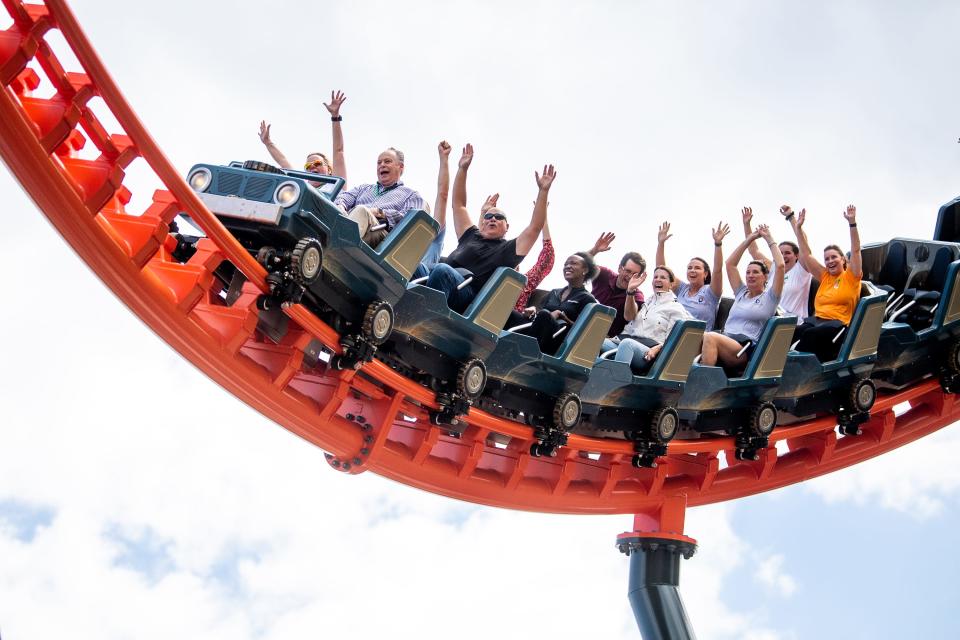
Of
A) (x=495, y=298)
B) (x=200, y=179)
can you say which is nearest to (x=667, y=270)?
(x=495, y=298)

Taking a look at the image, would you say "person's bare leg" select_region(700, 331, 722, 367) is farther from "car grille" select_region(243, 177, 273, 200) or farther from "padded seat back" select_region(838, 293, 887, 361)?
"car grille" select_region(243, 177, 273, 200)

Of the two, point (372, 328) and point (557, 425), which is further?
point (557, 425)

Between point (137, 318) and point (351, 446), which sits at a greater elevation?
point (351, 446)

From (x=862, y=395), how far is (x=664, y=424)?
1.48m

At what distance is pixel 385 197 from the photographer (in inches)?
215

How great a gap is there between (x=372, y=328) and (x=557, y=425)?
4.69 ft

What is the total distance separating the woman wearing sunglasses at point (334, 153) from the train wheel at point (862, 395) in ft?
10.8

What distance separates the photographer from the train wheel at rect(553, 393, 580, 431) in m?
5.75

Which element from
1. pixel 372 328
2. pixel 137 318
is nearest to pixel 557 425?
pixel 372 328

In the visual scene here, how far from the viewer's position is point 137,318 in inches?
170

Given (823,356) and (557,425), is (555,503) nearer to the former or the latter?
(557,425)

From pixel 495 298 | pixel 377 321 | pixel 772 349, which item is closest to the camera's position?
pixel 377 321

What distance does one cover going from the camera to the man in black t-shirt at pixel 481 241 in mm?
5461

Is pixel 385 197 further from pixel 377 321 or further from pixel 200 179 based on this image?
pixel 200 179
